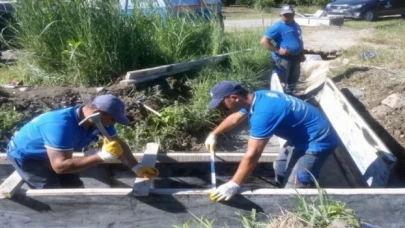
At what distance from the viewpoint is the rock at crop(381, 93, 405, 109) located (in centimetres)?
919

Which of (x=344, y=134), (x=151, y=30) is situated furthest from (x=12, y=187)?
(x=151, y=30)

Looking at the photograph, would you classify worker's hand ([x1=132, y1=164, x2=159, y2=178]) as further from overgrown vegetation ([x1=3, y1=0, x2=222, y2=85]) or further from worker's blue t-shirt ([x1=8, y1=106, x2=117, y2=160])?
overgrown vegetation ([x1=3, y1=0, x2=222, y2=85])

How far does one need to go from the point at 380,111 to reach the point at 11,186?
597 centimetres

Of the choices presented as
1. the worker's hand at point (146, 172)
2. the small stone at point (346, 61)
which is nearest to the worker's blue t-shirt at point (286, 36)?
the small stone at point (346, 61)

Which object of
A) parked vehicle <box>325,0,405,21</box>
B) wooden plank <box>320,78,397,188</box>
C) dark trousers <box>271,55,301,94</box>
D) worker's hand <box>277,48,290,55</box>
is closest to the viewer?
wooden plank <box>320,78,397,188</box>

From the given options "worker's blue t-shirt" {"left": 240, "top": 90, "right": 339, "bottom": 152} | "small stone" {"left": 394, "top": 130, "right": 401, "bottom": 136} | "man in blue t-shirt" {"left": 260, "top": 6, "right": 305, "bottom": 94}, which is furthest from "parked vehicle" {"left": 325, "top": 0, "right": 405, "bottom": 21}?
"worker's blue t-shirt" {"left": 240, "top": 90, "right": 339, "bottom": 152}

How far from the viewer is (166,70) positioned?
9.60 metres

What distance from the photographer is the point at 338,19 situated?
71.4 ft

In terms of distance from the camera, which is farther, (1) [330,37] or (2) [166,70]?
(1) [330,37]

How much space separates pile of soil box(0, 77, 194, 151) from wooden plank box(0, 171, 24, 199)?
2487 millimetres

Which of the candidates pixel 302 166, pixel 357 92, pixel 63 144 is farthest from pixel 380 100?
pixel 63 144

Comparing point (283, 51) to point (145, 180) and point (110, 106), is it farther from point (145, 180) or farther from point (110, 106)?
point (110, 106)

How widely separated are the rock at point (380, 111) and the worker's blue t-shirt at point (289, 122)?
12.7 feet

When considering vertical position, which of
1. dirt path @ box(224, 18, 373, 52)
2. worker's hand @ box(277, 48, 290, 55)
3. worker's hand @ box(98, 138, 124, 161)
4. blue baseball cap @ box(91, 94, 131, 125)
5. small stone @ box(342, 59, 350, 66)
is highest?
blue baseball cap @ box(91, 94, 131, 125)
